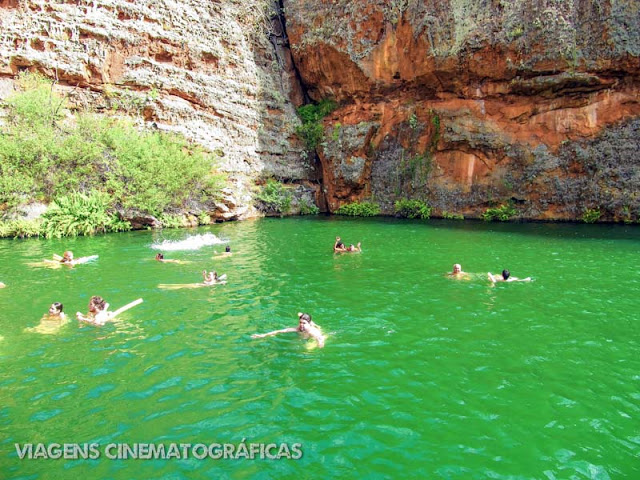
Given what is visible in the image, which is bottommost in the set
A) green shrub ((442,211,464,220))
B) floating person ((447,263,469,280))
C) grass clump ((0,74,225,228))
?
floating person ((447,263,469,280))

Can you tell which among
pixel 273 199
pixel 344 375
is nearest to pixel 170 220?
pixel 273 199

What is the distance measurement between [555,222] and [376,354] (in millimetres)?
26260

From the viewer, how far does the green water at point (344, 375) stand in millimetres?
4664

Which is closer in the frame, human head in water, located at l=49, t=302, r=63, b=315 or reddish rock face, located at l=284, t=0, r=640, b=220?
human head in water, located at l=49, t=302, r=63, b=315

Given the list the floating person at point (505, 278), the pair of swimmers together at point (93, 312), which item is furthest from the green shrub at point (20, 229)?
the floating person at point (505, 278)

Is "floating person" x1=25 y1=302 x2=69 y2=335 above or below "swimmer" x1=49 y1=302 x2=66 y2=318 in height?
below

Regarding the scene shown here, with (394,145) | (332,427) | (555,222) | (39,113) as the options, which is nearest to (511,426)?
(332,427)

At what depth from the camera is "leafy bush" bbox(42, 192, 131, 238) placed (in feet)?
77.6

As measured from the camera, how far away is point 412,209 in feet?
113

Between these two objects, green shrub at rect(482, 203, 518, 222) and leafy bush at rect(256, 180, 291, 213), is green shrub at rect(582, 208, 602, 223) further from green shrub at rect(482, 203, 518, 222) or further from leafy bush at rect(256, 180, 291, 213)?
leafy bush at rect(256, 180, 291, 213)

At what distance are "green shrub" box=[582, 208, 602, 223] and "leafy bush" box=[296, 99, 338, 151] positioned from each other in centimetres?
2327

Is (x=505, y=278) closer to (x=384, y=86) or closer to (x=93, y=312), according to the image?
(x=93, y=312)

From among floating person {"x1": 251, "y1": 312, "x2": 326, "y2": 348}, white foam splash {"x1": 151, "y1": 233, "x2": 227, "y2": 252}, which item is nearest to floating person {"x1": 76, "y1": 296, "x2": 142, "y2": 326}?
floating person {"x1": 251, "y1": 312, "x2": 326, "y2": 348}

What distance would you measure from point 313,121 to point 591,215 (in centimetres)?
2562
